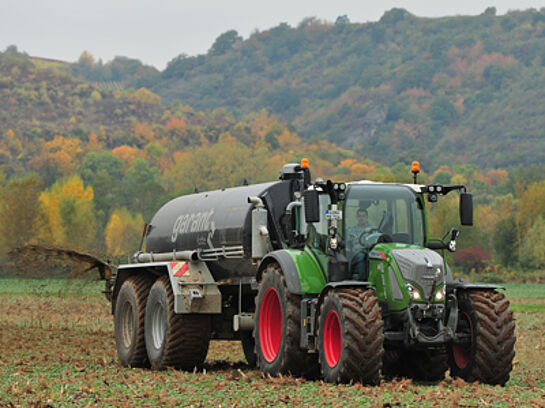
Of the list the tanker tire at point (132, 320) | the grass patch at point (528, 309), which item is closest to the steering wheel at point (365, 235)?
the tanker tire at point (132, 320)

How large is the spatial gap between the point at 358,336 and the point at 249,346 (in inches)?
237

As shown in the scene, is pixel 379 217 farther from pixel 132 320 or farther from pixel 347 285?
pixel 132 320

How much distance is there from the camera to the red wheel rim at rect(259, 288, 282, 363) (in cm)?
1566

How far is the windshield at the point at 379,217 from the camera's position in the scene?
14.8m

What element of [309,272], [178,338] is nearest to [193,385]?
[309,272]

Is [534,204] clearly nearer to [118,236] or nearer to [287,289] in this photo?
[118,236]

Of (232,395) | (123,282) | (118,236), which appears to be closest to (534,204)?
(118,236)

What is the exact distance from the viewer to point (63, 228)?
10012cm

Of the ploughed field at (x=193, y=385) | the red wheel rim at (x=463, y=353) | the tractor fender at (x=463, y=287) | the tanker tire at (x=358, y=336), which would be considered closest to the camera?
the ploughed field at (x=193, y=385)

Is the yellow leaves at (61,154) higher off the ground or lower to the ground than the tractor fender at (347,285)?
higher

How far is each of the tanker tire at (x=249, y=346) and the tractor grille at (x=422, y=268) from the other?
17.4ft

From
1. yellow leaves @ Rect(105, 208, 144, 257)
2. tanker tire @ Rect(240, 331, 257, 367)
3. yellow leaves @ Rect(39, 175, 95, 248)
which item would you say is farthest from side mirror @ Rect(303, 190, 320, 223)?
yellow leaves @ Rect(105, 208, 144, 257)

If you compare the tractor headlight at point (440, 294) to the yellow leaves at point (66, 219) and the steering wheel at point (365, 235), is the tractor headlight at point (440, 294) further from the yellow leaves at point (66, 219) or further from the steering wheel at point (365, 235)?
the yellow leaves at point (66, 219)

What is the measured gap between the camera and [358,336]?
516 inches
